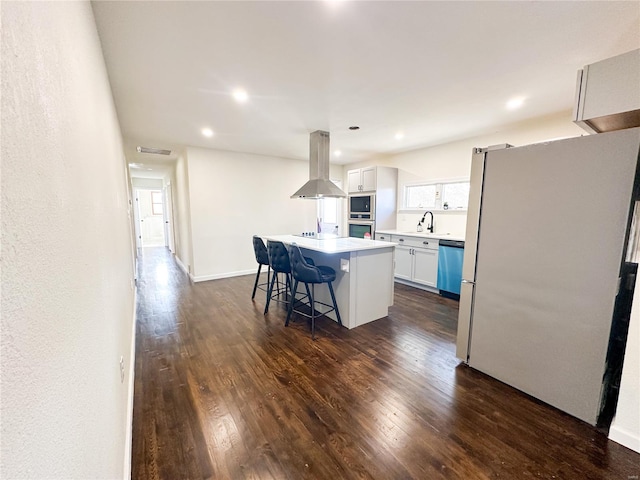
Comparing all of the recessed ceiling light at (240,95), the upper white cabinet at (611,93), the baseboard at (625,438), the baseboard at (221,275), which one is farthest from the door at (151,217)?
the baseboard at (625,438)

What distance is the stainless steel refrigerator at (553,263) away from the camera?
5.52ft

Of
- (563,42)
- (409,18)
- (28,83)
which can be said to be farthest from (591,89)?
(28,83)

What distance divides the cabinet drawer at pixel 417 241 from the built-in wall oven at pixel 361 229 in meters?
0.62

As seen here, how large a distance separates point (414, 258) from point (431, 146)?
2148 mm

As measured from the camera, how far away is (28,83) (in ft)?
1.79

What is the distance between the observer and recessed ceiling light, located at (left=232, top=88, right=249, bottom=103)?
270cm

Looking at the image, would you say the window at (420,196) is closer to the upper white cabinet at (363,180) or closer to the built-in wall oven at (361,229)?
the upper white cabinet at (363,180)

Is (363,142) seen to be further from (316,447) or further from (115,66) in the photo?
(316,447)

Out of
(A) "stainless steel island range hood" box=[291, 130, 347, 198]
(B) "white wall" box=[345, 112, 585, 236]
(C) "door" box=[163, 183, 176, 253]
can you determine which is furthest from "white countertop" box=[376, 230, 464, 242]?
(C) "door" box=[163, 183, 176, 253]

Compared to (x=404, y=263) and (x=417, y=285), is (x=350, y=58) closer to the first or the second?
(x=404, y=263)

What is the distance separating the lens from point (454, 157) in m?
4.72

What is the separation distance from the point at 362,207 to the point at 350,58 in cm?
380

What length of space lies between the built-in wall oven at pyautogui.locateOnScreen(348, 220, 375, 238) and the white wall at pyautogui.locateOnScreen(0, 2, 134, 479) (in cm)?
490

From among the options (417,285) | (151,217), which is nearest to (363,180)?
(417,285)
